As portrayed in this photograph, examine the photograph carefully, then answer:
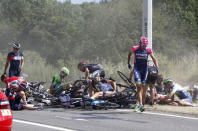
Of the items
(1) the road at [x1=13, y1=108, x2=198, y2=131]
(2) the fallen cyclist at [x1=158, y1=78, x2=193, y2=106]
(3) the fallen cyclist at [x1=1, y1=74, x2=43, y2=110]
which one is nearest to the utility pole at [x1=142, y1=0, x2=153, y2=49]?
(2) the fallen cyclist at [x1=158, y1=78, x2=193, y2=106]

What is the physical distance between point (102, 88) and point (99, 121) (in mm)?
3178

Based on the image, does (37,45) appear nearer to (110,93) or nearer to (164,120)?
(110,93)

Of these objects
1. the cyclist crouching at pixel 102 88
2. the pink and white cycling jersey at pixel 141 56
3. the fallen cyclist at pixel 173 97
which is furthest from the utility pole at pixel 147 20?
the pink and white cycling jersey at pixel 141 56

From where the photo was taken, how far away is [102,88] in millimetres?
14148

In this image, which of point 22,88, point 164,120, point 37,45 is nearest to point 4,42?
point 37,45

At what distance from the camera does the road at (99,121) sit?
10031 mm

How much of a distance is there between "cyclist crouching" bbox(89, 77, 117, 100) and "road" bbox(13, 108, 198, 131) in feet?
2.12

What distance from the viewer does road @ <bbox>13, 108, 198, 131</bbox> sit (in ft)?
32.9

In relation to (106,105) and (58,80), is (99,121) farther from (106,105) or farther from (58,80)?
(58,80)

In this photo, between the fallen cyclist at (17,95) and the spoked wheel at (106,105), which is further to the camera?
the spoked wheel at (106,105)

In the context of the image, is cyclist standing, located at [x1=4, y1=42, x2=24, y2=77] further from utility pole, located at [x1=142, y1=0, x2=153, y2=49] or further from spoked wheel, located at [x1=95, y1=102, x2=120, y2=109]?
utility pole, located at [x1=142, y1=0, x2=153, y2=49]

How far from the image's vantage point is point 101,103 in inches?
531

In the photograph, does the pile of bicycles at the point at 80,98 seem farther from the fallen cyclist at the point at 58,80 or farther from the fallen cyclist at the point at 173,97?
the fallen cyclist at the point at 173,97

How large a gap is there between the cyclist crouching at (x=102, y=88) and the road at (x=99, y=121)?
0.65 m
